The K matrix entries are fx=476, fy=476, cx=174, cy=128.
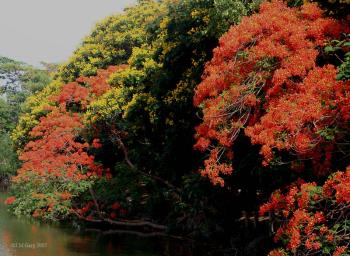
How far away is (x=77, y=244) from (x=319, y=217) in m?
13.4

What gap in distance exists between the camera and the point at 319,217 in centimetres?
924

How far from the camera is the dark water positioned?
1858 centimetres

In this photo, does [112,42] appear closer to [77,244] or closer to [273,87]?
Answer: [77,244]

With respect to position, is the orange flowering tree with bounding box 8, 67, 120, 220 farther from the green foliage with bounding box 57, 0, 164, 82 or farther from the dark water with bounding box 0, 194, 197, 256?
the green foliage with bounding box 57, 0, 164, 82

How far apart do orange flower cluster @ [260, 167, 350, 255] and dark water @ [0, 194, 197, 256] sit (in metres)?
9.34

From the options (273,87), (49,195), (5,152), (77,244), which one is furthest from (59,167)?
(5,152)

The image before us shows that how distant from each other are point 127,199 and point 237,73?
12.5 metres

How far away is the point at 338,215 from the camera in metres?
9.92

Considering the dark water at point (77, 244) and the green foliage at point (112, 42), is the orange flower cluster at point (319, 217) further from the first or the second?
the green foliage at point (112, 42)

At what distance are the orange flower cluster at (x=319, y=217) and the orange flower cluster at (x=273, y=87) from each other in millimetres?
929

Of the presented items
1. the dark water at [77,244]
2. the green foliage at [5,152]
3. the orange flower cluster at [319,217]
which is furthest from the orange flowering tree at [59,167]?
the green foliage at [5,152]

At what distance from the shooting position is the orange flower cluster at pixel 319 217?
9.01 meters

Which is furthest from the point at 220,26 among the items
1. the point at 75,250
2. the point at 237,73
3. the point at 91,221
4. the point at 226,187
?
the point at 91,221

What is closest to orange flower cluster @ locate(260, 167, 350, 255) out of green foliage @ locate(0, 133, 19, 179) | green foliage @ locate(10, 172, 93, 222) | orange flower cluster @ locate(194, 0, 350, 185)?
orange flower cluster @ locate(194, 0, 350, 185)
